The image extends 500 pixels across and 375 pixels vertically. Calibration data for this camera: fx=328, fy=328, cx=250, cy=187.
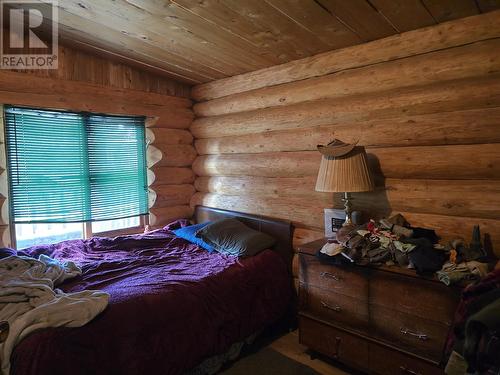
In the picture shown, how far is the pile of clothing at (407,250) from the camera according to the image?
1758mm

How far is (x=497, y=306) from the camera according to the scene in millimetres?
1126

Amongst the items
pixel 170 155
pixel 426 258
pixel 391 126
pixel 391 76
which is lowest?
pixel 426 258

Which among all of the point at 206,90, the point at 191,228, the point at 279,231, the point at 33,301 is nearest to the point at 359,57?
the point at 279,231

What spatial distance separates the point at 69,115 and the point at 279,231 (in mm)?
2313

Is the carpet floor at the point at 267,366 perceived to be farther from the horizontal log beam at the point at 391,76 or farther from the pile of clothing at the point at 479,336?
the horizontal log beam at the point at 391,76

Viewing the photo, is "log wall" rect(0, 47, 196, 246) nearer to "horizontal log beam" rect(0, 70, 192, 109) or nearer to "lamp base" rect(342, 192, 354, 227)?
"horizontal log beam" rect(0, 70, 192, 109)

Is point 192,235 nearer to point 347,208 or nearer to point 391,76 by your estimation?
point 347,208

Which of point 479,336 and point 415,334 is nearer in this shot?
point 479,336

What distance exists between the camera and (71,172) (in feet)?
10.6

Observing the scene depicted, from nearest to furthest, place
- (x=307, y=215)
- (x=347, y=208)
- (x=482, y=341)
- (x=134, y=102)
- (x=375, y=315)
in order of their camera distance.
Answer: (x=482, y=341) < (x=375, y=315) < (x=347, y=208) < (x=307, y=215) < (x=134, y=102)

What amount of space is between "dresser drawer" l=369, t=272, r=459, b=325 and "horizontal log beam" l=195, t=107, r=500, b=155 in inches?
37.7

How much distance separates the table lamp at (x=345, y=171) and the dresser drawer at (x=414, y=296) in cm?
59

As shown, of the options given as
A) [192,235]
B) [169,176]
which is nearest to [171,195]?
[169,176]

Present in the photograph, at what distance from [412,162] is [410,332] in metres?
1.11
